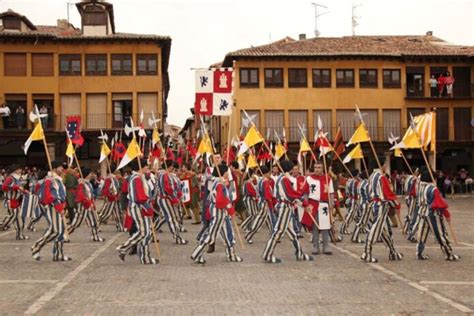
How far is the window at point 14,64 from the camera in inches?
1831

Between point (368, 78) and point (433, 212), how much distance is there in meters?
37.7

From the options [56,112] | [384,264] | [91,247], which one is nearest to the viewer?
[384,264]

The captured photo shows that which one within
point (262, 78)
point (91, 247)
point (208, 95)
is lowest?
point (91, 247)

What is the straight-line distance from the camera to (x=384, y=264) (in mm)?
13102

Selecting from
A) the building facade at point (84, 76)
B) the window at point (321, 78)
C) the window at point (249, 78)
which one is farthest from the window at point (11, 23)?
the window at point (321, 78)

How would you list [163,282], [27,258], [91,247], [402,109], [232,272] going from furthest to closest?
[402,109], [91,247], [27,258], [232,272], [163,282]

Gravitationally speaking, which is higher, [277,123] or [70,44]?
[70,44]

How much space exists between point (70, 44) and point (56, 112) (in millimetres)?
4696

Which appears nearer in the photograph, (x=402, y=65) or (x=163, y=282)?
(x=163, y=282)

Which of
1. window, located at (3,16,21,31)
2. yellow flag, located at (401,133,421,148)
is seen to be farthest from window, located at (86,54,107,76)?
yellow flag, located at (401,133,421,148)

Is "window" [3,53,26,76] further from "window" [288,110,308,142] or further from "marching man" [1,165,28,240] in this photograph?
"marching man" [1,165,28,240]

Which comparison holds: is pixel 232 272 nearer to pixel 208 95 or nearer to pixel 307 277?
pixel 307 277

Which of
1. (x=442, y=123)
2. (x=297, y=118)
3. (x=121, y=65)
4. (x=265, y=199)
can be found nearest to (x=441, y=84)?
(x=442, y=123)

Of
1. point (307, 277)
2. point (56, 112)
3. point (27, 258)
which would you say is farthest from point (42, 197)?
point (56, 112)
